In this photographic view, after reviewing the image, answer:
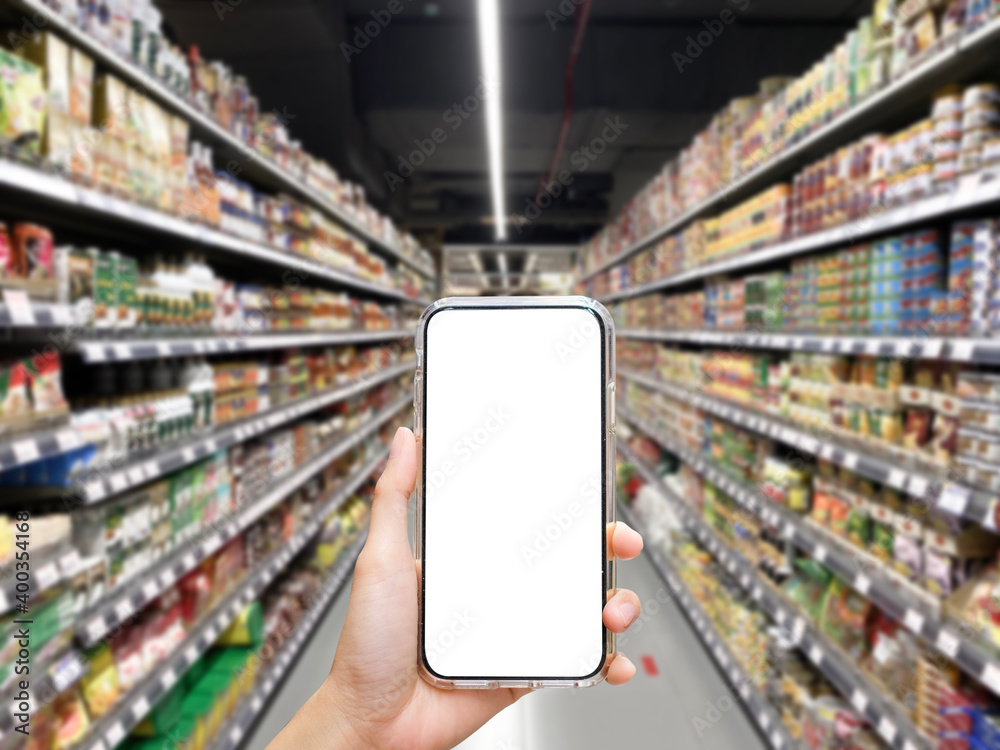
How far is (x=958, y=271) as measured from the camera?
1.63 meters

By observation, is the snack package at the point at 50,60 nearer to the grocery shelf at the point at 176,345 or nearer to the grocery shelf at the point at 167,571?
the grocery shelf at the point at 176,345

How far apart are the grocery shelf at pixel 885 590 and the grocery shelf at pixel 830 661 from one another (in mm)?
229

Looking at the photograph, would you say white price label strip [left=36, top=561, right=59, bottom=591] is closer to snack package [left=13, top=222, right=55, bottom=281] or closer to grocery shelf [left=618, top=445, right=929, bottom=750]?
snack package [left=13, top=222, right=55, bottom=281]

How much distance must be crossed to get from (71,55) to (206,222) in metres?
0.75

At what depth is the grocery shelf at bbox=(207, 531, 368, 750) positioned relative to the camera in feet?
7.67

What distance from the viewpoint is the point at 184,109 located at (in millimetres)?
2107

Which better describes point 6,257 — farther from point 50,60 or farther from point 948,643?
point 948,643

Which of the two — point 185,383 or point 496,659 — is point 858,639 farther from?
point 185,383

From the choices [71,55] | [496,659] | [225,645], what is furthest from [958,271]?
[225,645]

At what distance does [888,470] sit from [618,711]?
170 centimetres

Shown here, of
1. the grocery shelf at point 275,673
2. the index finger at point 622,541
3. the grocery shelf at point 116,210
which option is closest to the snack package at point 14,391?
the grocery shelf at point 116,210

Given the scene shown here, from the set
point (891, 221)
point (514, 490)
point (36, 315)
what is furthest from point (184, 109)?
point (891, 221)

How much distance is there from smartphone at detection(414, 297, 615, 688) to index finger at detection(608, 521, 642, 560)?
0.5 inches

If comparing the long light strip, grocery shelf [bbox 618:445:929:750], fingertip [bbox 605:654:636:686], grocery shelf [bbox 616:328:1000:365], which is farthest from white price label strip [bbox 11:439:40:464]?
the long light strip
